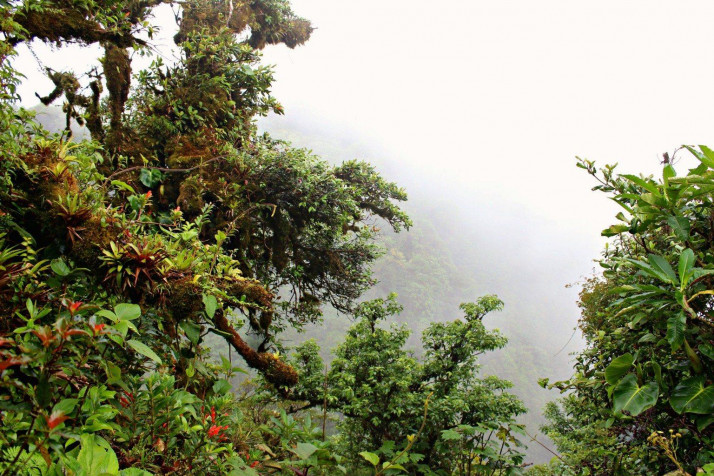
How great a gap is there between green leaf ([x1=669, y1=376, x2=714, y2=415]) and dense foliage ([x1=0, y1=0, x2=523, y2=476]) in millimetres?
1177

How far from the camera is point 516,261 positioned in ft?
240

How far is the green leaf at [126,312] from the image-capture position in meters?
1.08

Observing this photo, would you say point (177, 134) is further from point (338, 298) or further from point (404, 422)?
point (404, 422)

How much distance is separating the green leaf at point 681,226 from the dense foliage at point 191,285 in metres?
1.42

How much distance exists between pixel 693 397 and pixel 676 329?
1.02ft

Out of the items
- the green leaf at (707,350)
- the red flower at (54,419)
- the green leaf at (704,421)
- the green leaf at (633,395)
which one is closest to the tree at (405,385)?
the green leaf at (633,395)

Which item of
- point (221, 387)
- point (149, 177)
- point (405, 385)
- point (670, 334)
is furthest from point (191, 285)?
point (405, 385)

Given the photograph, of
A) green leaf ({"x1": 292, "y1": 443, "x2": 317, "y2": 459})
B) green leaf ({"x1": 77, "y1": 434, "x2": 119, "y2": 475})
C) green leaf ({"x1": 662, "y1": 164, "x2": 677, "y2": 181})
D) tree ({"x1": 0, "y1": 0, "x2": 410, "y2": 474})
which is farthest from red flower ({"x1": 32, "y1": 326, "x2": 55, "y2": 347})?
green leaf ({"x1": 662, "y1": 164, "x2": 677, "y2": 181})

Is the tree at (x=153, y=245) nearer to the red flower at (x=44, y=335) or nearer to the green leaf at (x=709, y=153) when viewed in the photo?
the red flower at (x=44, y=335)

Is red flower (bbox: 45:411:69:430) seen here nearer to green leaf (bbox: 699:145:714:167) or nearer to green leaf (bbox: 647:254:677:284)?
green leaf (bbox: 647:254:677:284)

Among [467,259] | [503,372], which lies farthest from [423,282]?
[467,259]

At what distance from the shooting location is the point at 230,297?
1924 millimetres

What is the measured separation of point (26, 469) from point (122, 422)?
2.01ft

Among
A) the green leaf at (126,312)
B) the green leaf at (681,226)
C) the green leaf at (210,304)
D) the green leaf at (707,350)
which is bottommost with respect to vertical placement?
the green leaf at (126,312)
